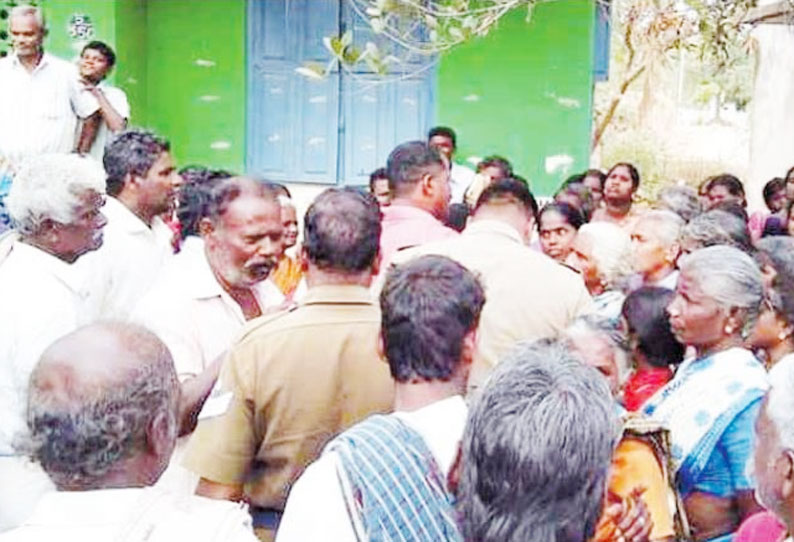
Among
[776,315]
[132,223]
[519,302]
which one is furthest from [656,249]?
[132,223]

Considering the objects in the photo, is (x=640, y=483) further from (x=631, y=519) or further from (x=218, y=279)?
(x=218, y=279)

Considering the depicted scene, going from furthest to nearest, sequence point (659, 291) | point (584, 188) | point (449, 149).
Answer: point (449, 149)
point (584, 188)
point (659, 291)

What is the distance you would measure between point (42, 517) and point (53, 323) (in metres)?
1.58

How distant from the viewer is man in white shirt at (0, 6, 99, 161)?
7.44 m

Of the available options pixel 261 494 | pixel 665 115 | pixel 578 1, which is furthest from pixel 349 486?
pixel 665 115

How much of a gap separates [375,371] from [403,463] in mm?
845

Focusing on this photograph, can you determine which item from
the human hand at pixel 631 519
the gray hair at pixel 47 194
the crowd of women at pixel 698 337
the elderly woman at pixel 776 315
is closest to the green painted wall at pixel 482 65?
the crowd of women at pixel 698 337

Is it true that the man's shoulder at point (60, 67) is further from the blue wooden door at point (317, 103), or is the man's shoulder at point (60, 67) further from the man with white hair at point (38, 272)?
the man with white hair at point (38, 272)

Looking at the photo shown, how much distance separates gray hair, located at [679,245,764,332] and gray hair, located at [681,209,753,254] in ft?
4.95

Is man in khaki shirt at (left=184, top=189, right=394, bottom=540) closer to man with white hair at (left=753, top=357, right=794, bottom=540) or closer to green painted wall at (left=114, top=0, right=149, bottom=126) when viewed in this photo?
man with white hair at (left=753, top=357, right=794, bottom=540)

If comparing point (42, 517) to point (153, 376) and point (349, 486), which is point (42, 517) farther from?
point (349, 486)

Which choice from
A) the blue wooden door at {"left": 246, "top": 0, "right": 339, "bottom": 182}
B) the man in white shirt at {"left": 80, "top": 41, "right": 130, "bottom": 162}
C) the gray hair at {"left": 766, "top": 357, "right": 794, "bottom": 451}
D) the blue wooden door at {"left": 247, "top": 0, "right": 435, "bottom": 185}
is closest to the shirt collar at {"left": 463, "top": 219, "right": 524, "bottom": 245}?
the gray hair at {"left": 766, "top": 357, "right": 794, "bottom": 451}

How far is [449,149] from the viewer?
31.8ft

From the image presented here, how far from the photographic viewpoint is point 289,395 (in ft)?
10.0
